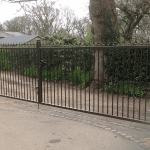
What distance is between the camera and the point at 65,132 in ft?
15.9

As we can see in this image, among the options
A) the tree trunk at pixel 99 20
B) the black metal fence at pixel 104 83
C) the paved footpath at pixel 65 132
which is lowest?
the paved footpath at pixel 65 132

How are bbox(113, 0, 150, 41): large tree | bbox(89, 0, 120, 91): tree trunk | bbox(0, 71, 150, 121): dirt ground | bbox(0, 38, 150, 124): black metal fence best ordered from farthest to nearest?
bbox(113, 0, 150, 41): large tree
bbox(89, 0, 120, 91): tree trunk
bbox(0, 71, 150, 121): dirt ground
bbox(0, 38, 150, 124): black metal fence

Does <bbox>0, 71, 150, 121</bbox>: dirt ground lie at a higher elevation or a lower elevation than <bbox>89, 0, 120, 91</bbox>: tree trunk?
lower

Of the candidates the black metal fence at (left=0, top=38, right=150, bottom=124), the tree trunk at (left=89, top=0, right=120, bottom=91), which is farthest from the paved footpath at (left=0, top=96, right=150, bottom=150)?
the tree trunk at (left=89, top=0, right=120, bottom=91)

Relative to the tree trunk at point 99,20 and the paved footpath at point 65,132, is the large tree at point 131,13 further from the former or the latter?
the paved footpath at point 65,132

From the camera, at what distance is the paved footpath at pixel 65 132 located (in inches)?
163

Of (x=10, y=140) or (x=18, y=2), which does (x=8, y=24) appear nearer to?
(x=18, y=2)

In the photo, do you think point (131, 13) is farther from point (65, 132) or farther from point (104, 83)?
point (65, 132)

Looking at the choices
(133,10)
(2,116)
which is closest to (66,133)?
(2,116)

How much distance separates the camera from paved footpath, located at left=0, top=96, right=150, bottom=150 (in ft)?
13.6

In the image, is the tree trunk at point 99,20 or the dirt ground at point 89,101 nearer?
the dirt ground at point 89,101

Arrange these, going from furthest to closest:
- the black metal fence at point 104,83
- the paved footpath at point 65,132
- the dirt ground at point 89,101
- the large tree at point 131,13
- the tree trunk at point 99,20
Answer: the large tree at point 131,13, the tree trunk at point 99,20, the dirt ground at point 89,101, the black metal fence at point 104,83, the paved footpath at point 65,132

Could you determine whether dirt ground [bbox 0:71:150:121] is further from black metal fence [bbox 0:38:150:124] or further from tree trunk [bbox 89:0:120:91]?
tree trunk [bbox 89:0:120:91]

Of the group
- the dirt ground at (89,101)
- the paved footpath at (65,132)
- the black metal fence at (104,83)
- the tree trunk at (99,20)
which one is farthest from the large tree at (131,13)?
the paved footpath at (65,132)
